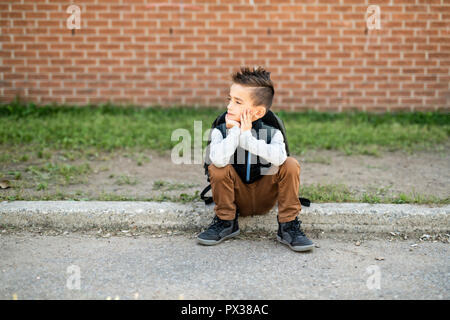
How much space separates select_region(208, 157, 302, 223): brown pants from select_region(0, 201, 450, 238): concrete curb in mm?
238

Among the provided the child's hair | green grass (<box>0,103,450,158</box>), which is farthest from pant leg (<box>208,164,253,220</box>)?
green grass (<box>0,103,450,158</box>)

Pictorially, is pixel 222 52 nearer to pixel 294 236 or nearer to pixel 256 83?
pixel 256 83

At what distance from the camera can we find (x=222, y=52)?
6.58 m

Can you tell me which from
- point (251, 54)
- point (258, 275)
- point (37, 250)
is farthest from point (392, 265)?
point (251, 54)

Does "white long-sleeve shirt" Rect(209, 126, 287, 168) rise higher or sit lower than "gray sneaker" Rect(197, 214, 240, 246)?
higher

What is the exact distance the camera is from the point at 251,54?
6566 millimetres

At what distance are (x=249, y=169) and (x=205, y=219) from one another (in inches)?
22.3

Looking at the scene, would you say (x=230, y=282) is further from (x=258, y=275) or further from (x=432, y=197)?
(x=432, y=197)

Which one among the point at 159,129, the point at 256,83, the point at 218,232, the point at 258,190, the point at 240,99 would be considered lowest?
the point at 218,232

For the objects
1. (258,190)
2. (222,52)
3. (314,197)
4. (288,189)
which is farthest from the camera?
(222,52)

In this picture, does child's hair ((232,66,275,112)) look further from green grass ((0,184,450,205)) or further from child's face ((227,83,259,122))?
green grass ((0,184,450,205))

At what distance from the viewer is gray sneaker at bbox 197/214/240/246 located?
319cm

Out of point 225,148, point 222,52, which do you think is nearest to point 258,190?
point 225,148

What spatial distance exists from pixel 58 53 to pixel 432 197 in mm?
5017
